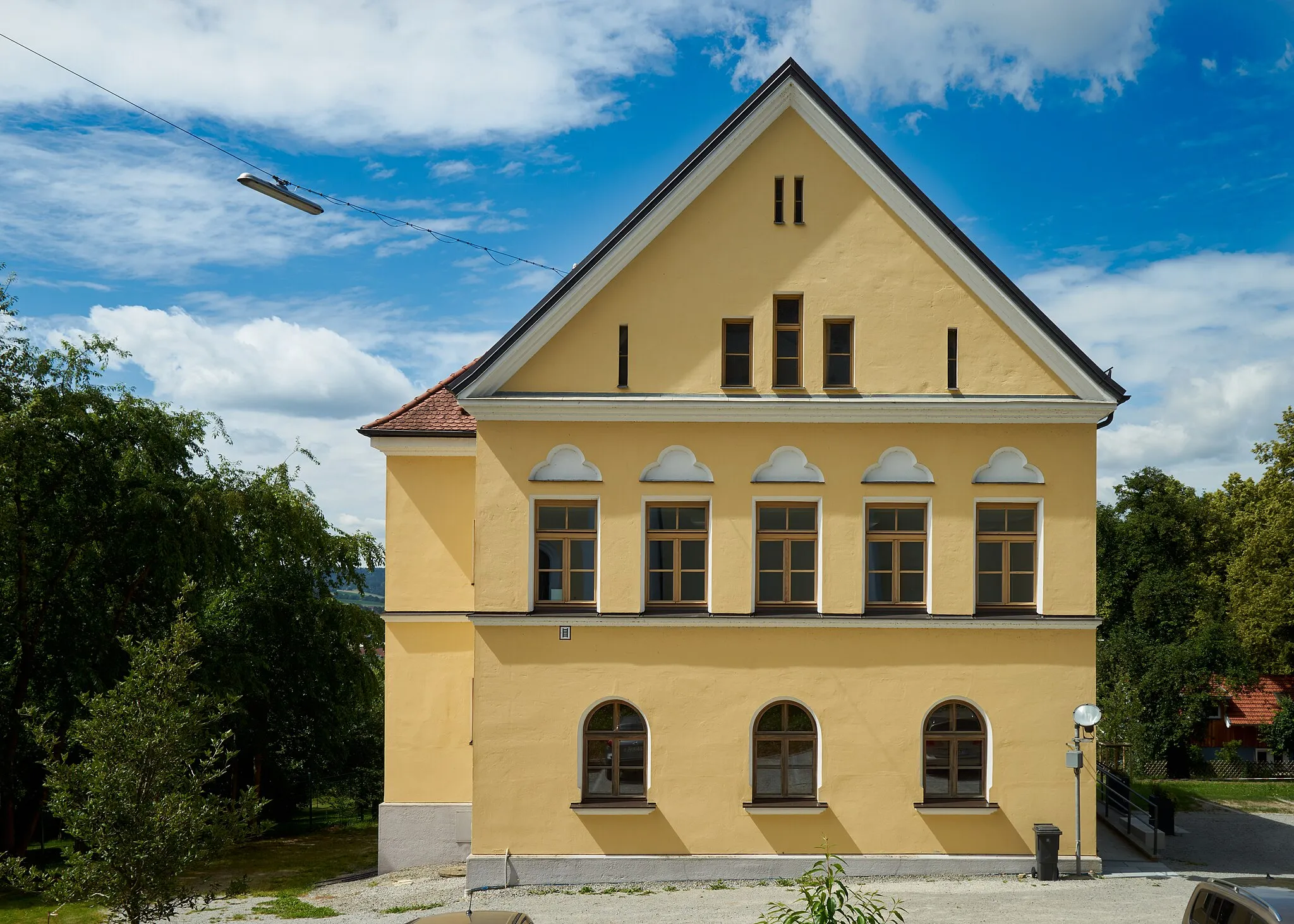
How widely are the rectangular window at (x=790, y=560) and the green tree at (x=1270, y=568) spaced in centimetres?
2840

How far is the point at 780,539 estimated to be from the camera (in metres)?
16.6

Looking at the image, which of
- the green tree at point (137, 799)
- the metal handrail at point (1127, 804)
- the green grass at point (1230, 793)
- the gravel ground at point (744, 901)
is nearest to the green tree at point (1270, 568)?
the green grass at point (1230, 793)

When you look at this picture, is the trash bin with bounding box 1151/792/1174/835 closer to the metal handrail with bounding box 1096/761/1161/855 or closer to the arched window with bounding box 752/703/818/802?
the metal handrail with bounding box 1096/761/1161/855

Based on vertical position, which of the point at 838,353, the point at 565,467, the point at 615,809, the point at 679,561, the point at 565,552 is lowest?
the point at 615,809

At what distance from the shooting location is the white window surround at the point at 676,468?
54.3ft

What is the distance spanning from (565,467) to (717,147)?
19.4 feet

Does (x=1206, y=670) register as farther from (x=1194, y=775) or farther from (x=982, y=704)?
(x=982, y=704)

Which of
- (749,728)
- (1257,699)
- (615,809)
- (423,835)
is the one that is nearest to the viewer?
(615,809)

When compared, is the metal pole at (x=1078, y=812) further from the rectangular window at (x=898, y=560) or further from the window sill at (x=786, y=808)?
the window sill at (x=786, y=808)

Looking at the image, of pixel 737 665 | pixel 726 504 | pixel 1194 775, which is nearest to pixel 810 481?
pixel 726 504

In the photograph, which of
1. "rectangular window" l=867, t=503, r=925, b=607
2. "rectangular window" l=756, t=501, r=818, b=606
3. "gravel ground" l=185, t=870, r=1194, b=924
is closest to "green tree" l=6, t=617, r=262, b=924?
"gravel ground" l=185, t=870, r=1194, b=924

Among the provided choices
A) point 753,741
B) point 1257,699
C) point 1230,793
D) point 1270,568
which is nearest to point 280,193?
point 753,741

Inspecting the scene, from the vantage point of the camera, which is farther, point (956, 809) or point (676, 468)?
point (676, 468)

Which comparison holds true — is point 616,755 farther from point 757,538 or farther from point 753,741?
point 757,538
